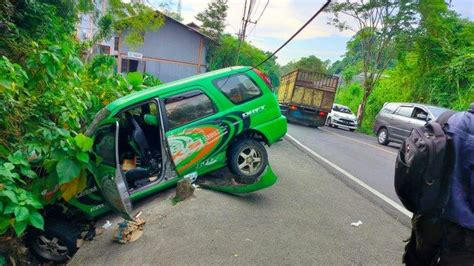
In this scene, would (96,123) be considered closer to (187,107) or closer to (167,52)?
(187,107)

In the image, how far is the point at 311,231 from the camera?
14.4 feet

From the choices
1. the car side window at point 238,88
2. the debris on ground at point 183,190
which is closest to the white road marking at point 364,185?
the car side window at point 238,88

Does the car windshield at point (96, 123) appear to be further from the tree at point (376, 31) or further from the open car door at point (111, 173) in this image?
the tree at point (376, 31)

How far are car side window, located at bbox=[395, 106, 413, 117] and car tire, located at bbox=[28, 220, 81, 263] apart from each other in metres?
13.0

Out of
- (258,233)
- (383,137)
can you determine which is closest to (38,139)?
(258,233)

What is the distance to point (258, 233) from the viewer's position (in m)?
4.18

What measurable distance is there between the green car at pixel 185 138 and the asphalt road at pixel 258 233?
316 mm

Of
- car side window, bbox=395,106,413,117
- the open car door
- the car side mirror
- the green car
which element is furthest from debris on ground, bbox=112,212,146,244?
car side window, bbox=395,106,413,117

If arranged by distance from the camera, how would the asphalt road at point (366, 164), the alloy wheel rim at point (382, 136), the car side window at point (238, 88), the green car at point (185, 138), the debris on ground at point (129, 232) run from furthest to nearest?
the alloy wheel rim at point (382, 136)
the asphalt road at point (366, 164)
the car side window at point (238, 88)
the green car at point (185, 138)
the debris on ground at point (129, 232)

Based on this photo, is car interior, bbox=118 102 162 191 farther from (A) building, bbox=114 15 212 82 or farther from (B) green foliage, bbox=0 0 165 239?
(A) building, bbox=114 15 212 82

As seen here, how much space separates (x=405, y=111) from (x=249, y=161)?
11014 millimetres

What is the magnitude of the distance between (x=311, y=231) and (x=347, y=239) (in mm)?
402

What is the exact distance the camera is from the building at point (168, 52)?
3166 centimetres

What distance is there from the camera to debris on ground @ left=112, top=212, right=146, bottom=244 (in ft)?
13.5
